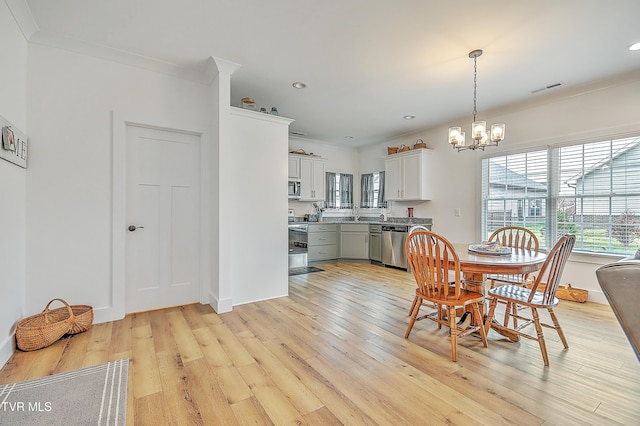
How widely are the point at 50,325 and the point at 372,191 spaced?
5.68 metres

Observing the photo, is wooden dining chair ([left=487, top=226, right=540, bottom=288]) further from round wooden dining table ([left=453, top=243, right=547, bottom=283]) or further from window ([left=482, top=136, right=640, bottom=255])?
window ([left=482, top=136, right=640, bottom=255])

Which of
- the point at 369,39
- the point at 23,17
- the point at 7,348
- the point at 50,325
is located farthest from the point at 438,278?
the point at 23,17

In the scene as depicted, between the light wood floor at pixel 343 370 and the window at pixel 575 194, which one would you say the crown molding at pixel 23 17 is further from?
the window at pixel 575 194

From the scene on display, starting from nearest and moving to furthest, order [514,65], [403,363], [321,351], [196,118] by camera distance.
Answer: [403,363], [321,351], [514,65], [196,118]

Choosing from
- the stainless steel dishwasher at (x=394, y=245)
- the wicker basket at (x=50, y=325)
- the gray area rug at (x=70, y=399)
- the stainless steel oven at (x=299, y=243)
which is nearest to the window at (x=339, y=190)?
the stainless steel oven at (x=299, y=243)

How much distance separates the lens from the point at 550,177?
391 cm

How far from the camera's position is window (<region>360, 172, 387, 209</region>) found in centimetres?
649

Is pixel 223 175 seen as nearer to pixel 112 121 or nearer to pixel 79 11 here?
pixel 112 121

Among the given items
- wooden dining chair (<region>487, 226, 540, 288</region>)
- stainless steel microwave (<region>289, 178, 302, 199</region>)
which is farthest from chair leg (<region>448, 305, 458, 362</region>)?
stainless steel microwave (<region>289, 178, 302, 199</region>)

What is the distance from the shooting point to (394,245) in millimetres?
5355

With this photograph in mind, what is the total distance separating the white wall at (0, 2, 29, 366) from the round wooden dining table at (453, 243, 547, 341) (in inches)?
131

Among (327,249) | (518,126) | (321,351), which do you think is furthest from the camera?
(327,249)

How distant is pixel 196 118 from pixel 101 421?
9.24 feet

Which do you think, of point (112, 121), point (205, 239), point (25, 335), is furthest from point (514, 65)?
point (25, 335)
